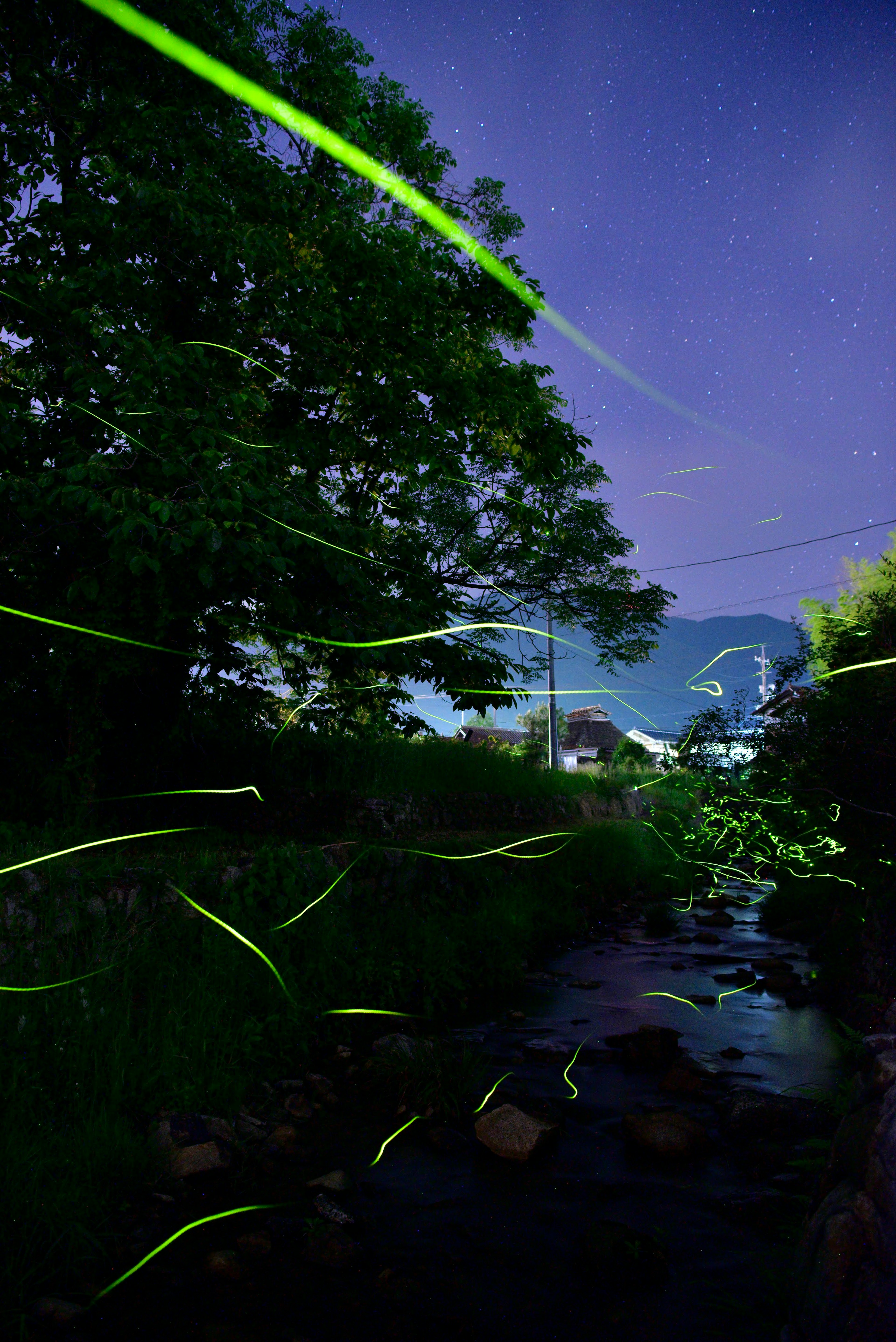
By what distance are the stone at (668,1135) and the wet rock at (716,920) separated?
9208 mm

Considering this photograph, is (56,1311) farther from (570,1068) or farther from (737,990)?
(737,990)

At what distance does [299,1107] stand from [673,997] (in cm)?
561

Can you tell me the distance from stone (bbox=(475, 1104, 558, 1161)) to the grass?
2.00 feet

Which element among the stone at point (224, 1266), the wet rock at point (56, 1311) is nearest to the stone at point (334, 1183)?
the stone at point (224, 1266)

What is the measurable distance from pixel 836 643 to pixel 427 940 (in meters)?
6.55

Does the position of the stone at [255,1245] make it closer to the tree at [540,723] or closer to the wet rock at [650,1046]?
the wet rock at [650,1046]

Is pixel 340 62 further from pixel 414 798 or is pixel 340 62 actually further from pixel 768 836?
pixel 768 836

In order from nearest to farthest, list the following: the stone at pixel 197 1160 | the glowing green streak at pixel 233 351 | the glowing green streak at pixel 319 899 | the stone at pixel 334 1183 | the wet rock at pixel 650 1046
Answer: the stone at pixel 334 1183 → the stone at pixel 197 1160 → the wet rock at pixel 650 1046 → the glowing green streak at pixel 319 899 → the glowing green streak at pixel 233 351

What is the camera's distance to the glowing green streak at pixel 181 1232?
4363mm

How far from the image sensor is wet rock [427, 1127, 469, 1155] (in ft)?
19.7

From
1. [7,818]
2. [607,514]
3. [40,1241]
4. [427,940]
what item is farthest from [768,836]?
[40,1241]

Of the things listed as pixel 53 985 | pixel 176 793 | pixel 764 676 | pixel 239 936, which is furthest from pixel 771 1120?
pixel 764 676

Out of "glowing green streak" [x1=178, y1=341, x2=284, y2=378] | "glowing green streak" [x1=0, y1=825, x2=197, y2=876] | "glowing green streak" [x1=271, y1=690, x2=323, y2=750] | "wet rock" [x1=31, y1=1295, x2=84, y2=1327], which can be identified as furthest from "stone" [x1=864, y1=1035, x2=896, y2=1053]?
"glowing green streak" [x1=271, y1=690, x2=323, y2=750]

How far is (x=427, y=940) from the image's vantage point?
32.8 feet
